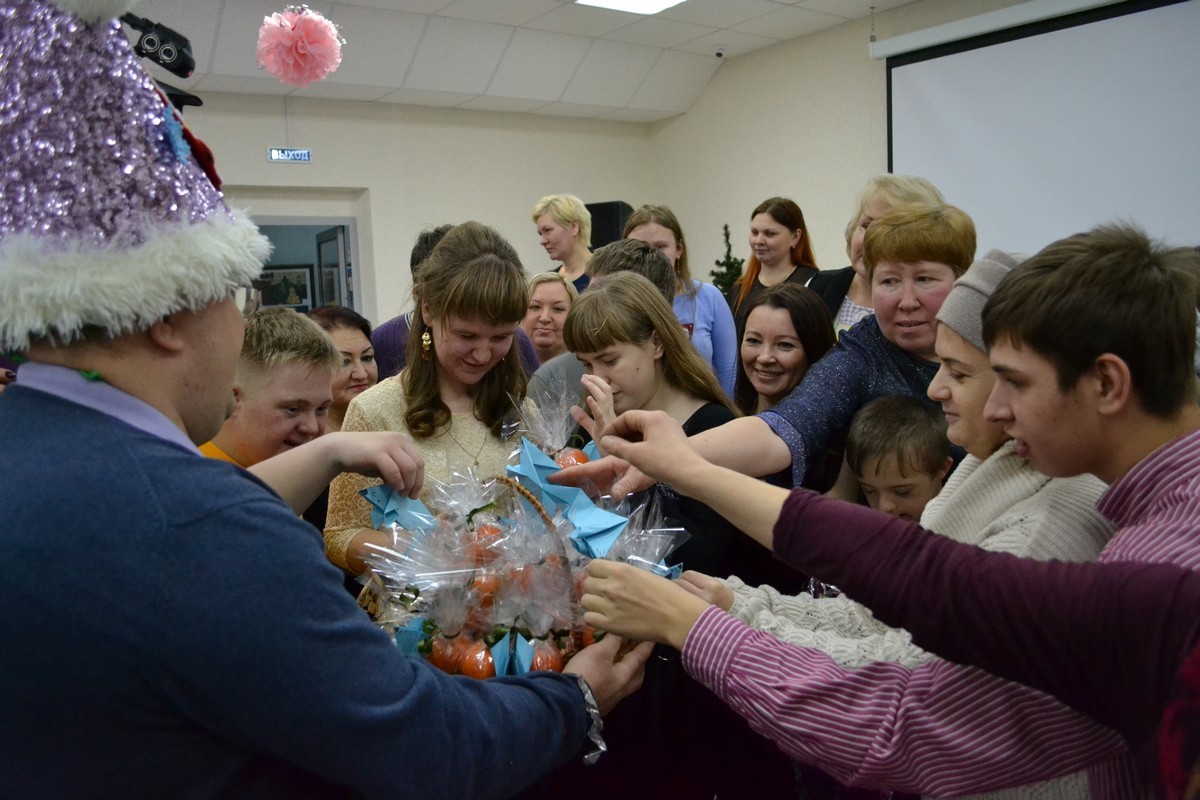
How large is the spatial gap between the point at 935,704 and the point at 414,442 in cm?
145

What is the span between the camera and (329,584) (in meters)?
0.99

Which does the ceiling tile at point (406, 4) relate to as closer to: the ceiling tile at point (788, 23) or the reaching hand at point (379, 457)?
the ceiling tile at point (788, 23)

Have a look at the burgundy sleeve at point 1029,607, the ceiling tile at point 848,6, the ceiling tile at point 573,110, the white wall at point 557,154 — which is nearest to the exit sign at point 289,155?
the white wall at point 557,154

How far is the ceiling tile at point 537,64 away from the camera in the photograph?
295 inches

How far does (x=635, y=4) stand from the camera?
6.99 meters

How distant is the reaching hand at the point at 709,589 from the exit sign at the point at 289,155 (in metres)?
6.69

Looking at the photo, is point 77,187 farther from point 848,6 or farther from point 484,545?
point 848,6

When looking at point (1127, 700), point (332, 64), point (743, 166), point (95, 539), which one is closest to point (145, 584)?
point (95, 539)

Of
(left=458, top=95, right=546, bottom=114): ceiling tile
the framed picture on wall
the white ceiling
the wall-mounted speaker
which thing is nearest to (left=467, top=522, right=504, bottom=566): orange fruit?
the white ceiling

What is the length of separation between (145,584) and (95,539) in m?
0.07

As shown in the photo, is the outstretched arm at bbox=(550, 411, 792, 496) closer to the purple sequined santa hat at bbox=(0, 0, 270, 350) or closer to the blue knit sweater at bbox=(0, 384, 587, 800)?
the blue knit sweater at bbox=(0, 384, 587, 800)

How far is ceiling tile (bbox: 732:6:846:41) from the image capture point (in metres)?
7.28

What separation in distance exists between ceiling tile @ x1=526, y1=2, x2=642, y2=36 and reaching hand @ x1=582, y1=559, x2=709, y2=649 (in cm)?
644

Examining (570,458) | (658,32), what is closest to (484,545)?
(570,458)
